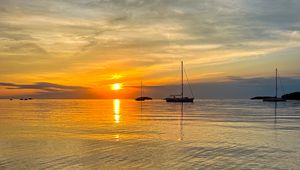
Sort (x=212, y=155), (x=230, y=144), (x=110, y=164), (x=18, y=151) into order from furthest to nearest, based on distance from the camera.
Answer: (x=230, y=144), (x=18, y=151), (x=212, y=155), (x=110, y=164)

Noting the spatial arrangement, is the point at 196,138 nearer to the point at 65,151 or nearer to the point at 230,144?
the point at 230,144

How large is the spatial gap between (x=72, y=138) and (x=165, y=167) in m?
16.5

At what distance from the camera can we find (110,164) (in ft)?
76.0

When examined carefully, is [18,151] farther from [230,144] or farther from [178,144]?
[230,144]

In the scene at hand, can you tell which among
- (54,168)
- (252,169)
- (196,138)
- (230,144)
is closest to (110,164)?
(54,168)

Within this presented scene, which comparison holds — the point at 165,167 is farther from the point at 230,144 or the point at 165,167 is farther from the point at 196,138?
the point at 196,138

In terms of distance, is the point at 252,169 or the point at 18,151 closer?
the point at 252,169

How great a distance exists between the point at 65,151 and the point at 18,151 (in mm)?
3381

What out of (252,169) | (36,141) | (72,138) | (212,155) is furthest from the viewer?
(72,138)

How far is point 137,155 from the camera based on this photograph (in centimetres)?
2631

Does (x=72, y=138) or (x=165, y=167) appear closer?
(x=165, y=167)

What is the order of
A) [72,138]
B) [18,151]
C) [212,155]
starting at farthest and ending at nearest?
[72,138], [18,151], [212,155]

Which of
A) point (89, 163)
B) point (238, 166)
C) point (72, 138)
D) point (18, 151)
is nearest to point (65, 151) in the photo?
point (18, 151)

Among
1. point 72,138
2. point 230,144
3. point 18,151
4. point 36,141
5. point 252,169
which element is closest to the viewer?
point 252,169
